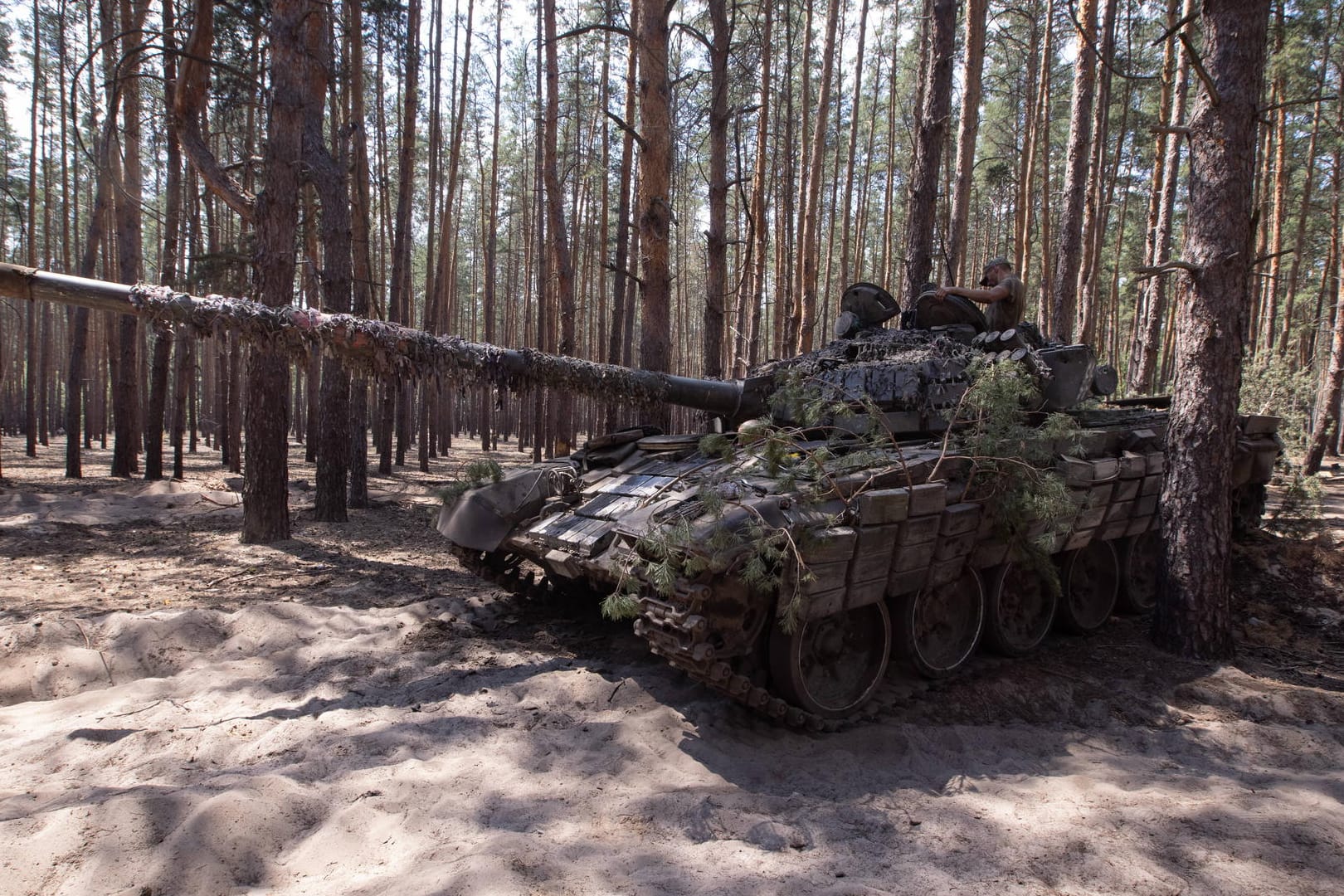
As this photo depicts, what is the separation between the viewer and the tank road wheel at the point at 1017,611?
18.1 feet

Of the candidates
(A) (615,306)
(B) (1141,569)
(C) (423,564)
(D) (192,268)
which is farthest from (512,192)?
(B) (1141,569)

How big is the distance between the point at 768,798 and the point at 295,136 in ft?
25.8

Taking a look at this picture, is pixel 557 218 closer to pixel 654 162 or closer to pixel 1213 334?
pixel 654 162

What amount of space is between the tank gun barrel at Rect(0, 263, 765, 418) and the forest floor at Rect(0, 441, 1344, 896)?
185cm

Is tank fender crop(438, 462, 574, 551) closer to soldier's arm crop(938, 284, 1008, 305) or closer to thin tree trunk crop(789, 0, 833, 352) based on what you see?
soldier's arm crop(938, 284, 1008, 305)

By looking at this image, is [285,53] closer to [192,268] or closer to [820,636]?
[192,268]

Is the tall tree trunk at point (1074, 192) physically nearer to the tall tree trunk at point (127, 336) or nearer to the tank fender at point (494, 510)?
the tank fender at point (494, 510)

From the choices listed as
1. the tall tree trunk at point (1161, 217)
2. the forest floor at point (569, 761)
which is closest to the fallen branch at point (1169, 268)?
the forest floor at point (569, 761)

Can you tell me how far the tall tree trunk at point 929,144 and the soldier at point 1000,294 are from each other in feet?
7.23

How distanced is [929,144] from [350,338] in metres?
7.20

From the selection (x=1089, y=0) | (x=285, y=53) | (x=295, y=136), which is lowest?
(x=295, y=136)

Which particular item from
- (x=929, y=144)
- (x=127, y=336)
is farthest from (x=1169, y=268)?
(x=127, y=336)

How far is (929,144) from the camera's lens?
29.7 ft

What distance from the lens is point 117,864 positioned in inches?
102
